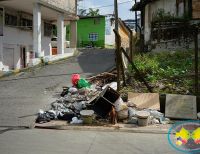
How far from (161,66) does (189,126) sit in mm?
5442

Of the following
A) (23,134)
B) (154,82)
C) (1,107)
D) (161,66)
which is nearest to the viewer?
(23,134)

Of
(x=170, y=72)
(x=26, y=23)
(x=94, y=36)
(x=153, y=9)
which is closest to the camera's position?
(x=170, y=72)

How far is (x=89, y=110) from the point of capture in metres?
9.80

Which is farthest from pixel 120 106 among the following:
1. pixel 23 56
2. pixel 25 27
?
pixel 25 27

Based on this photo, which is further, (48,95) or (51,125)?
(48,95)

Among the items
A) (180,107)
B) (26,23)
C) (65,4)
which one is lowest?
(180,107)

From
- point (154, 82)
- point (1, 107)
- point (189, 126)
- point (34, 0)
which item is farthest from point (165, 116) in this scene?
point (34, 0)

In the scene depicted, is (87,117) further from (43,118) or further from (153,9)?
(153,9)

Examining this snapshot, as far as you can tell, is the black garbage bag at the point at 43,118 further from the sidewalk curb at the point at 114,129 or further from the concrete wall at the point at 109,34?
the concrete wall at the point at 109,34

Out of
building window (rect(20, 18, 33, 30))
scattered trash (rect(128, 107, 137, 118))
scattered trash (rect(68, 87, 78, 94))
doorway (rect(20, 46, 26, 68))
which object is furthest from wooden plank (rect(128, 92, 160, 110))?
building window (rect(20, 18, 33, 30))

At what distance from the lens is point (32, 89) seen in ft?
46.2

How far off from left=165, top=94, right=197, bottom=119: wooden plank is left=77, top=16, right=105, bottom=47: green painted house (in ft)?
112

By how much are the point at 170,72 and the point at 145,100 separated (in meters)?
2.81

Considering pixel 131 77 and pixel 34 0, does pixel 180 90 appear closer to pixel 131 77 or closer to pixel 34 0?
pixel 131 77
